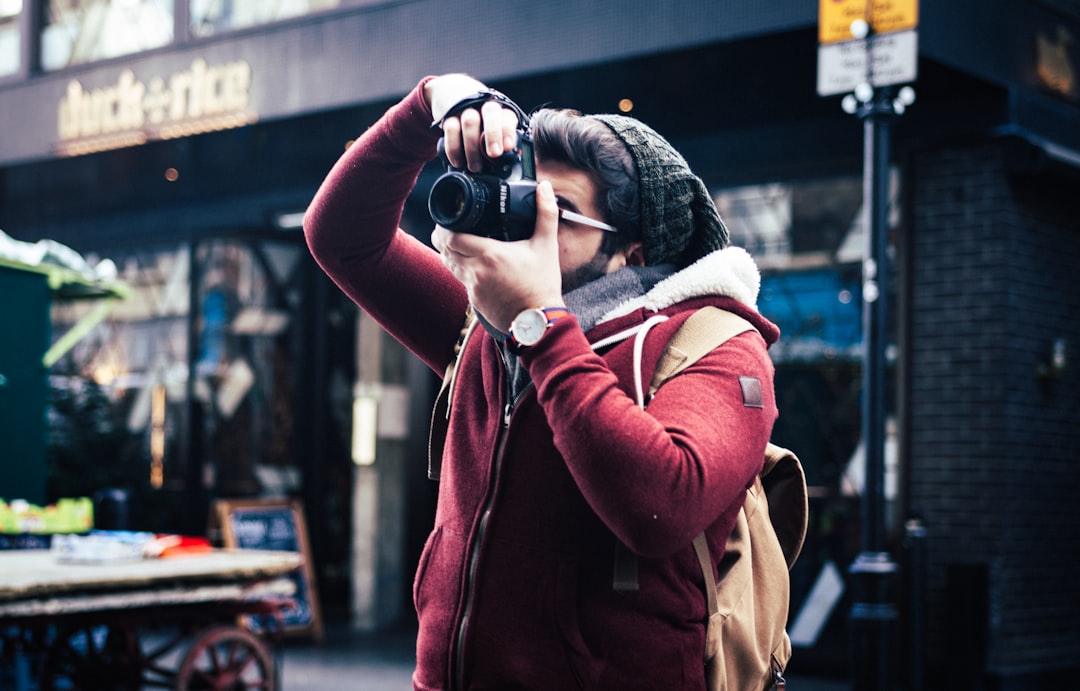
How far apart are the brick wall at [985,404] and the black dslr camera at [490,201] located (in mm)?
6151

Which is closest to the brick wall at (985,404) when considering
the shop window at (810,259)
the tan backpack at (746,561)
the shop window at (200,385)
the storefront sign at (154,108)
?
the shop window at (810,259)

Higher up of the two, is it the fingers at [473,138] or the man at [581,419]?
the fingers at [473,138]

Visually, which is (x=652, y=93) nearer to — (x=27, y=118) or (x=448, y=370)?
(x=27, y=118)

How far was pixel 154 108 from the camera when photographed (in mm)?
9352

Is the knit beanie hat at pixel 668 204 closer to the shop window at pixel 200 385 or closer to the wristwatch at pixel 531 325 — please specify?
the wristwatch at pixel 531 325

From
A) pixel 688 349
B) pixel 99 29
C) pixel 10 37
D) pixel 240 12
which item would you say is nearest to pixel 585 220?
pixel 688 349

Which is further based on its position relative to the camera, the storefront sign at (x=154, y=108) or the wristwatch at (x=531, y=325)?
the storefront sign at (x=154, y=108)

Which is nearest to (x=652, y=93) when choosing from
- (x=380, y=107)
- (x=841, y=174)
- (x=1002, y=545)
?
(x=841, y=174)

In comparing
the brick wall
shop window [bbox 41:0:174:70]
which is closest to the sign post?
the brick wall

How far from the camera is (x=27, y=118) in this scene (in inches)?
402

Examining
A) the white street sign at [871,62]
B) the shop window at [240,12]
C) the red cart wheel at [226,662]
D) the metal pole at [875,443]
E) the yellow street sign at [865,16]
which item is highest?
the shop window at [240,12]

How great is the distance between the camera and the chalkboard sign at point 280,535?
9211 mm

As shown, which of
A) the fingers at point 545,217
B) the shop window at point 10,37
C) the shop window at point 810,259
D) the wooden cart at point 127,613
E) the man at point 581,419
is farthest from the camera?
the shop window at point 10,37

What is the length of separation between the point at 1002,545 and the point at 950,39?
2910mm
